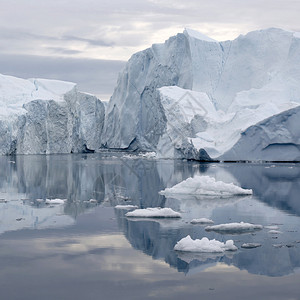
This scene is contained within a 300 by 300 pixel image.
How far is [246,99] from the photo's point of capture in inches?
1016

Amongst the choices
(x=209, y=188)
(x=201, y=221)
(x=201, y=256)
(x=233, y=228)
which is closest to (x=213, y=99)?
(x=209, y=188)

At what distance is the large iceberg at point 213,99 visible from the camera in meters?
21.6

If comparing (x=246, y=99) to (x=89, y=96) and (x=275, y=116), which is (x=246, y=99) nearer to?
(x=275, y=116)

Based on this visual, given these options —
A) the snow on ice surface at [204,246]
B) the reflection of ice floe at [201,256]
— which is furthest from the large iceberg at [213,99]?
the reflection of ice floe at [201,256]

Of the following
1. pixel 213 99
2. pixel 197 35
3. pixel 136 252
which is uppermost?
pixel 197 35

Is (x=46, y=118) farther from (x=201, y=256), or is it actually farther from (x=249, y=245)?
(x=201, y=256)

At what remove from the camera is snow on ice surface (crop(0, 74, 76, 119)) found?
3588 cm

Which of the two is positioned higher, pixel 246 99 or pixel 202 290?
pixel 246 99

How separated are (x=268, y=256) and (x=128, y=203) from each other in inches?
173

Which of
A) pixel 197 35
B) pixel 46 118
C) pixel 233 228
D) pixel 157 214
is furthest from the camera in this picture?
pixel 46 118

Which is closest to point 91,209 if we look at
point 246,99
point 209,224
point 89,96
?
point 209,224

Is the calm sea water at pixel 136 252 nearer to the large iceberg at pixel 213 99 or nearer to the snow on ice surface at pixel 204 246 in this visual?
the snow on ice surface at pixel 204 246

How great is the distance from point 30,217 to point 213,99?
22.4 meters

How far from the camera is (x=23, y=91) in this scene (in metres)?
37.9
